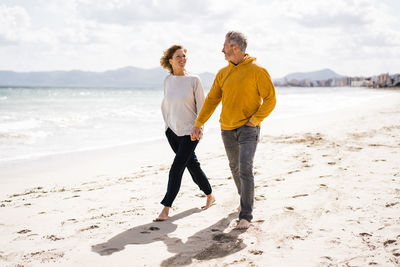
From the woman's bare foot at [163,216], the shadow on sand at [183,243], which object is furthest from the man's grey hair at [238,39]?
the woman's bare foot at [163,216]

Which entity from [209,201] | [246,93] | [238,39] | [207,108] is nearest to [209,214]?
[209,201]

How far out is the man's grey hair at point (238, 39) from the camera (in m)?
3.47

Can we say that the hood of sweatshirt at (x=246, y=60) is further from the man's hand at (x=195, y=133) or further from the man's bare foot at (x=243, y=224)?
the man's bare foot at (x=243, y=224)

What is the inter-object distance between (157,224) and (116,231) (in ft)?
1.47

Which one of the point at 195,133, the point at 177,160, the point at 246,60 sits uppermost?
the point at 246,60

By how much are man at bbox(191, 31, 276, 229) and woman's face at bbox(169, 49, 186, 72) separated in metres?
0.53

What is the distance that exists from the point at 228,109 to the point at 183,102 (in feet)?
2.03

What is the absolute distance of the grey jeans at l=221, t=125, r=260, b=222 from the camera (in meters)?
3.57

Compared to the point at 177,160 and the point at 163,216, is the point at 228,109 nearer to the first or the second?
the point at 177,160

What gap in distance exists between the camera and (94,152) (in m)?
8.73

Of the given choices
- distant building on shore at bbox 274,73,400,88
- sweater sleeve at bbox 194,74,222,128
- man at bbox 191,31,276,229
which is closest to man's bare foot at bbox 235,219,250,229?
man at bbox 191,31,276,229

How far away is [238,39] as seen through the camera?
3.47m

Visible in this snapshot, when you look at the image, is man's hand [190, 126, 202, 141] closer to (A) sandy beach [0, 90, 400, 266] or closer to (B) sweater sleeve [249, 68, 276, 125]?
(B) sweater sleeve [249, 68, 276, 125]

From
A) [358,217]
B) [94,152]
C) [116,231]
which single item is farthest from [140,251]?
[94,152]
